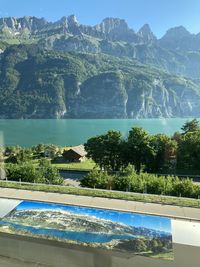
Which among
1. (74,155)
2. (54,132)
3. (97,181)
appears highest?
(54,132)

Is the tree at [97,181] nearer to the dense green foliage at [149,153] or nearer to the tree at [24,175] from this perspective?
the tree at [24,175]

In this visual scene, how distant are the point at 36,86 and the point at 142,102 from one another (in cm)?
5316

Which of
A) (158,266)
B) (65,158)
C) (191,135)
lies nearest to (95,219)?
(158,266)

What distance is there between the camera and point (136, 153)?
22.5 m

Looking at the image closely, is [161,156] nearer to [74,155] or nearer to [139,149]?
[139,149]

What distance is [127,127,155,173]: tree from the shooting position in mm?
22297

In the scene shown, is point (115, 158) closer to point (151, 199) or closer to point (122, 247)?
point (151, 199)

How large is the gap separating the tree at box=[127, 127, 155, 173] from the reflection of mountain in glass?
15089 mm

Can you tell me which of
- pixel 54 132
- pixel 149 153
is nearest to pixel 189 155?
pixel 149 153

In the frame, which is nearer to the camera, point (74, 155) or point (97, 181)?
point (97, 181)

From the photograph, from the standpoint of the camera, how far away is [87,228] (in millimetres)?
6613

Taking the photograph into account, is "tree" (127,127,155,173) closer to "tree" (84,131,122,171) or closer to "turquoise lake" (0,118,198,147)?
"tree" (84,131,122,171)

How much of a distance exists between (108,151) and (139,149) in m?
2.38

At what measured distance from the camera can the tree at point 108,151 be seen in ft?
76.7
